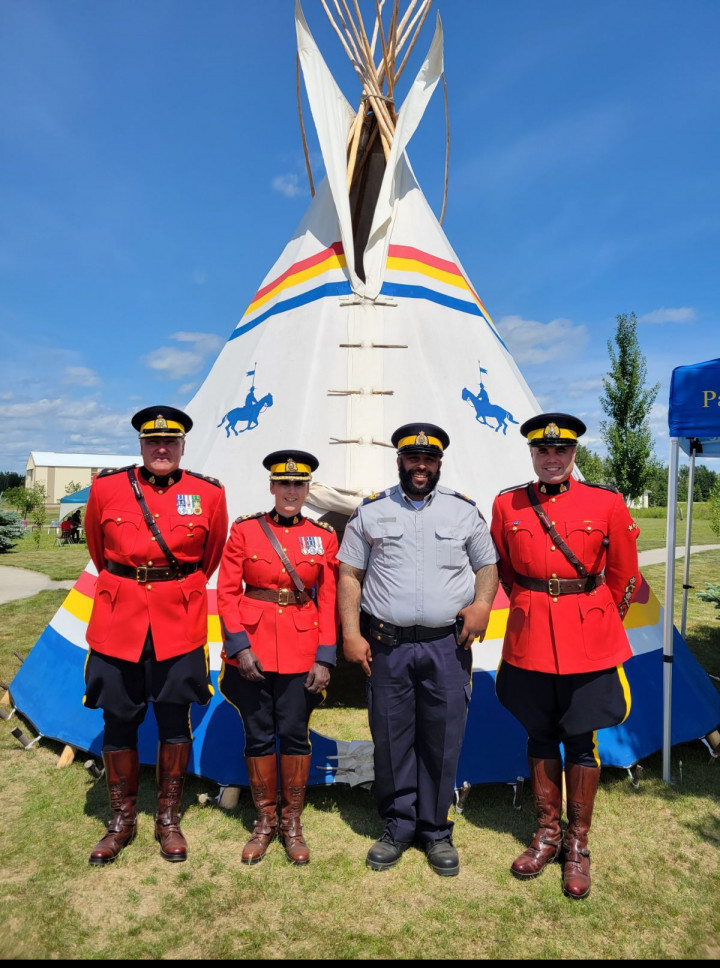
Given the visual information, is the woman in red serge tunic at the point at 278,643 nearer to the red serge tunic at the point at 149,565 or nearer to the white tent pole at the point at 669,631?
the red serge tunic at the point at 149,565

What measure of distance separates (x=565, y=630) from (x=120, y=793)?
8.49ft

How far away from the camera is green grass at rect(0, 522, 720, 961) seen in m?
2.64

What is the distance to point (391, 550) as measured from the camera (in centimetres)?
315

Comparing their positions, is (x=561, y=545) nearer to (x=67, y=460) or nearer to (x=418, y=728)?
(x=418, y=728)

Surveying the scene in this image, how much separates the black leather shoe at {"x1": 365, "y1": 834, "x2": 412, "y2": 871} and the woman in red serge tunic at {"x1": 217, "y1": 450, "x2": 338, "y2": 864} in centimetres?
35

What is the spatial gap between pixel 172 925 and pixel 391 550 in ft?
6.66

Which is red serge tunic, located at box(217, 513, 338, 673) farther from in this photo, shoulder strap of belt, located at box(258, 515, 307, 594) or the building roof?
the building roof

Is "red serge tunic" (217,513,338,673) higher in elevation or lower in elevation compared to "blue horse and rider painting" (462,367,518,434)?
lower

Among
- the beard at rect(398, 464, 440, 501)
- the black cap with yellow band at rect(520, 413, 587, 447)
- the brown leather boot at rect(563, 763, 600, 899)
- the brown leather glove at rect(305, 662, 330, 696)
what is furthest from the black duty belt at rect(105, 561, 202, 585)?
the brown leather boot at rect(563, 763, 600, 899)

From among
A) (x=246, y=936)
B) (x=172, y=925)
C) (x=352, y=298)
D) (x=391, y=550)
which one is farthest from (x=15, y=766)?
(x=352, y=298)

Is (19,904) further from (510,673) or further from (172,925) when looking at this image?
(510,673)

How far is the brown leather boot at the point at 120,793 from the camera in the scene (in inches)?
128

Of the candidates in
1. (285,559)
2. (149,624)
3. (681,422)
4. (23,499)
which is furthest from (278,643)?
(23,499)

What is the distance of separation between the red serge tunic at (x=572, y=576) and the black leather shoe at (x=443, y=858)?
3.46 feet
